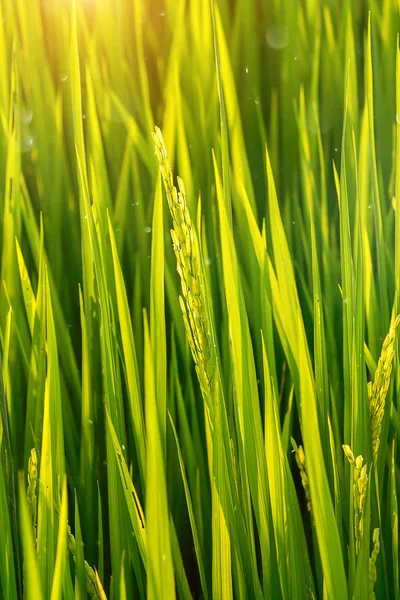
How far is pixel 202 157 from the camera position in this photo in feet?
2.00

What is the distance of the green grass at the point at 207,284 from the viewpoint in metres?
0.49

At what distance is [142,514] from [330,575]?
0.56 ft

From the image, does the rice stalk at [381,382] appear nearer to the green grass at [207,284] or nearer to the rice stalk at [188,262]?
the green grass at [207,284]

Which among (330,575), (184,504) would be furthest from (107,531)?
(330,575)

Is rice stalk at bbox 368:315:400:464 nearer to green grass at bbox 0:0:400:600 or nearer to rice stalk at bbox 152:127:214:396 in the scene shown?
green grass at bbox 0:0:400:600

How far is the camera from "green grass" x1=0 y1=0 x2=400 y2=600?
486 mm

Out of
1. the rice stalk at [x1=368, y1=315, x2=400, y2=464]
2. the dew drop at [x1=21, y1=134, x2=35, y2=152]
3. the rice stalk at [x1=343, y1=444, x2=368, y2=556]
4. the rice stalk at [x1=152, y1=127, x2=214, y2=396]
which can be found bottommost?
the rice stalk at [x1=343, y1=444, x2=368, y2=556]

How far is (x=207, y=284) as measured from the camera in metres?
0.49

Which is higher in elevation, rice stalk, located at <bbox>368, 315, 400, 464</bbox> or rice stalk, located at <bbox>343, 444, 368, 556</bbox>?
rice stalk, located at <bbox>368, 315, 400, 464</bbox>

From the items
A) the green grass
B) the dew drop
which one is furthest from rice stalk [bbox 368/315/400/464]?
the dew drop

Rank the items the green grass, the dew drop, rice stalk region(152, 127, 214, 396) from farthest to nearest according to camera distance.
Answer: the dew drop → the green grass → rice stalk region(152, 127, 214, 396)

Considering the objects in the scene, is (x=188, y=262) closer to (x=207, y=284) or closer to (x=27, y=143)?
(x=207, y=284)

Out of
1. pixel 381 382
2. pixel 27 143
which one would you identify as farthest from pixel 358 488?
pixel 27 143

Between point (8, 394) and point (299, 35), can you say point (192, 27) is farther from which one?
point (8, 394)
